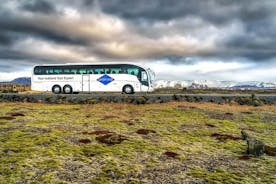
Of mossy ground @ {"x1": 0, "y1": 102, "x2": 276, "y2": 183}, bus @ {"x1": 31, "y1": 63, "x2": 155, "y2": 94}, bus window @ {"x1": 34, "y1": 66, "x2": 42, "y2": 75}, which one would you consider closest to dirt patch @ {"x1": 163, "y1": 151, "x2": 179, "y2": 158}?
mossy ground @ {"x1": 0, "y1": 102, "x2": 276, "y2": 183}

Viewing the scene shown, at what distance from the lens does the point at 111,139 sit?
1702 centimetres

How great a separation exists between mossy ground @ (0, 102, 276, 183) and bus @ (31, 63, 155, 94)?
75.3 feet

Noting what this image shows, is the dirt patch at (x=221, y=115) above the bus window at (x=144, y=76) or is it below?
below

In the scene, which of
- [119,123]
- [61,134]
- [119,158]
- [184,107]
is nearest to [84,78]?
[184,107]

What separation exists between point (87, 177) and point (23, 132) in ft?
28.5

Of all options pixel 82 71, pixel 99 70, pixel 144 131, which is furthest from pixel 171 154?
pixel 82 71

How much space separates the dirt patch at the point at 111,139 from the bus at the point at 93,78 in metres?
30.7

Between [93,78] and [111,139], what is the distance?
3343 cm

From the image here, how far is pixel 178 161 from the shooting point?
1366cm

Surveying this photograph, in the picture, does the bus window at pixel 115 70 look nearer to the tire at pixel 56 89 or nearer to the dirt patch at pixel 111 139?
the tire at pixel 56 89

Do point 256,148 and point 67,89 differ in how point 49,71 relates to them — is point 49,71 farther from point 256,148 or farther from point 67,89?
point 256,148

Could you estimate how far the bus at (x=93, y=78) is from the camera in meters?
48.3

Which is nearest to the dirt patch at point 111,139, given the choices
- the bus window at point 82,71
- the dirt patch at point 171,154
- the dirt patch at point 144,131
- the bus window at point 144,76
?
the dirt patch at point 144,131

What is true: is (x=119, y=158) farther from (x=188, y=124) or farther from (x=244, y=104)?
(x=244, y=104)
